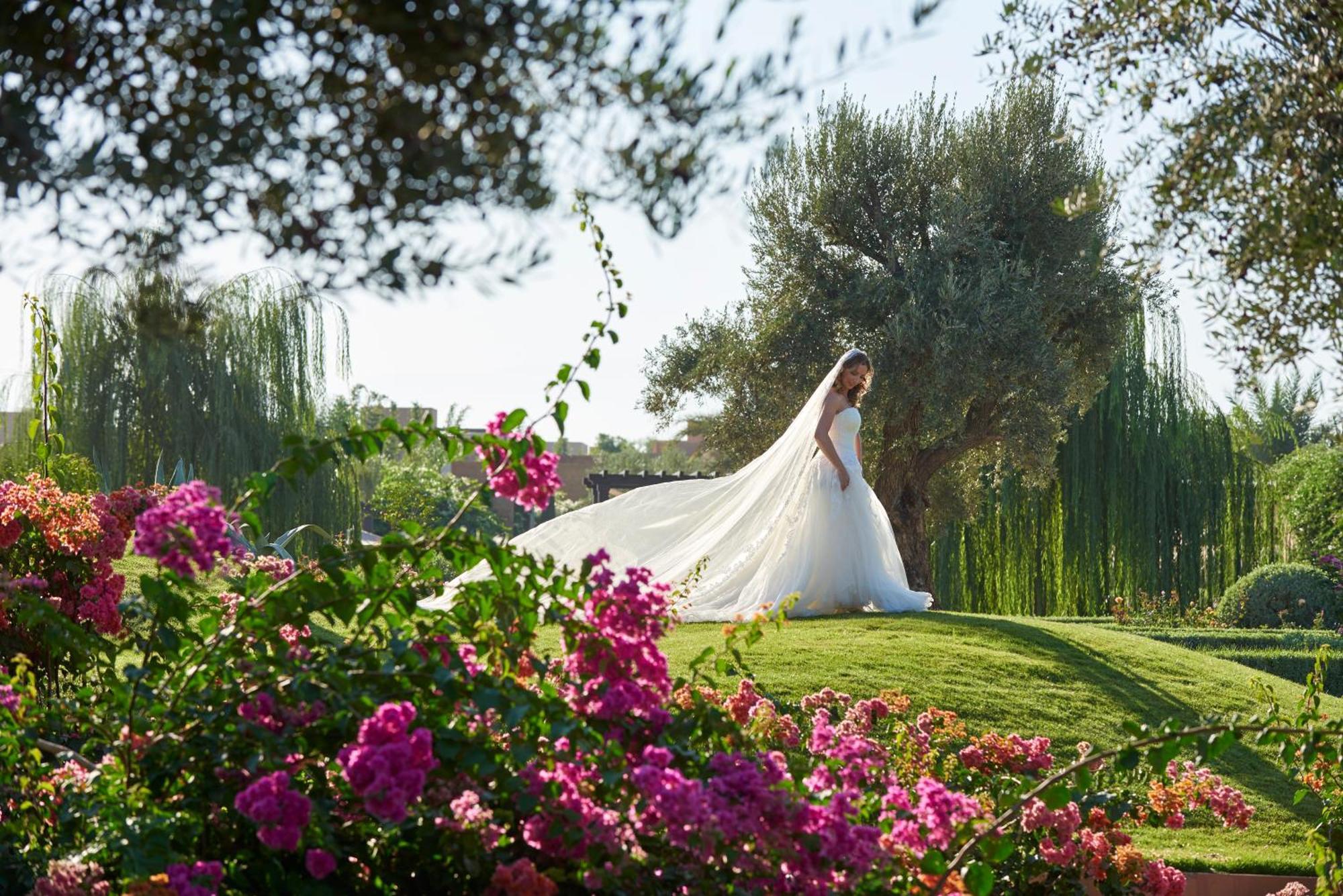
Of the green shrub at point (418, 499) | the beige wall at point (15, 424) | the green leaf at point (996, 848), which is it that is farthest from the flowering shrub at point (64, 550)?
the beige wall at point (15, 424)

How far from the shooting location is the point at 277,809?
2691mm

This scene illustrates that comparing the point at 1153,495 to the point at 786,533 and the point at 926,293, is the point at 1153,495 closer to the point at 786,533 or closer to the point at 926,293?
the point at 926,293

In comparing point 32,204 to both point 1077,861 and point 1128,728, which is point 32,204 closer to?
point 1128,728

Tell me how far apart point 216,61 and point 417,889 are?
5.99 feet

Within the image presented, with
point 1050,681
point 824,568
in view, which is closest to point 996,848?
point 1050,681

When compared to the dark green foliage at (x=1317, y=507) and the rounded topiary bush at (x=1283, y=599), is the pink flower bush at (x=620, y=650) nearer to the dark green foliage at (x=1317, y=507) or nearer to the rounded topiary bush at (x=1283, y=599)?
the rounded topiary bush at (x=1283, y=599)

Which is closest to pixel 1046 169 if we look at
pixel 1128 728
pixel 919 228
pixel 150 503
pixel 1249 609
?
pixel 919 228

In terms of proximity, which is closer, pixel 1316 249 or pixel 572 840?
pixel 572 840

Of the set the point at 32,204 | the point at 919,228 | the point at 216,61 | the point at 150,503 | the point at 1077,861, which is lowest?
the point at 1077,861

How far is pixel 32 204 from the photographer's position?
106 inches

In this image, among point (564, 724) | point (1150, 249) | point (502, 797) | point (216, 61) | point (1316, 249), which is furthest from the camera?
point (1150, 249)

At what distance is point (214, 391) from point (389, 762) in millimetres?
20450

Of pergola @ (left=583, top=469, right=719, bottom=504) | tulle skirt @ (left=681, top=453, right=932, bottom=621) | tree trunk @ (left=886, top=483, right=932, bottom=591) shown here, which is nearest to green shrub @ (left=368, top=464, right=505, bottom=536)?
pergola @ (left=583, top=469, right=719, bottom=504)

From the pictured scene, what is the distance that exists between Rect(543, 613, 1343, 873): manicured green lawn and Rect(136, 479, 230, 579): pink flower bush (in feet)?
16.9
